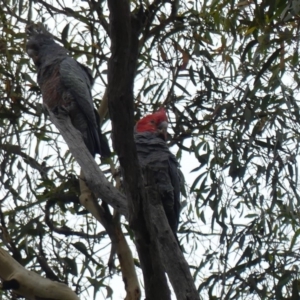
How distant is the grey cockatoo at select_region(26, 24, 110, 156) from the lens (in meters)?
3.45

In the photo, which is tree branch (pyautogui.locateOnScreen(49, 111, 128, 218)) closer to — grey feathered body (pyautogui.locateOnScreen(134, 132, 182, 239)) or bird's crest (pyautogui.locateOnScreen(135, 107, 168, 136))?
grey feathered body (pyautogui.locateOnScreen(134, 132, 182, 239))

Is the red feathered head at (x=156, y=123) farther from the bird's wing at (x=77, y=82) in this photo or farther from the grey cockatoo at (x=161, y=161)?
the bird's wing at (x=77, y=82)

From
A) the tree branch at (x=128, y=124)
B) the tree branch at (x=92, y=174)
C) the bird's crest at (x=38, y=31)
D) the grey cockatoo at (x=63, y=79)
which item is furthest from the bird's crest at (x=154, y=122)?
the tree branch at (x=128, y=124)

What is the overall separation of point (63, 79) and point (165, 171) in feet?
3.37

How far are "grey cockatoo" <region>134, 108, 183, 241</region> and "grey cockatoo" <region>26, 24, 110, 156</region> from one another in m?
0.41

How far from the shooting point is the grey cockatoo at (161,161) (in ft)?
9.29

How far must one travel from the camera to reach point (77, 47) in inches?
142

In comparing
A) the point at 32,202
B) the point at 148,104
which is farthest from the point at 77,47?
the point at 32,202

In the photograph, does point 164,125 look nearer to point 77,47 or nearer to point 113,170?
point 113,170

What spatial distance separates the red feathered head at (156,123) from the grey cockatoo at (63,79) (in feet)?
1.06

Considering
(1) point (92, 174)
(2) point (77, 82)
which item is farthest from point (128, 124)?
(2) point (77, 82)

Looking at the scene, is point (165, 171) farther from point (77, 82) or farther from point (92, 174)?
point (77, 82)

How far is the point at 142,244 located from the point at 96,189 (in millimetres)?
556

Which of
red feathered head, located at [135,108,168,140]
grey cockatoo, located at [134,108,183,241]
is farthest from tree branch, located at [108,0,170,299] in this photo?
red feathered head, located at [135,108,168,140]
